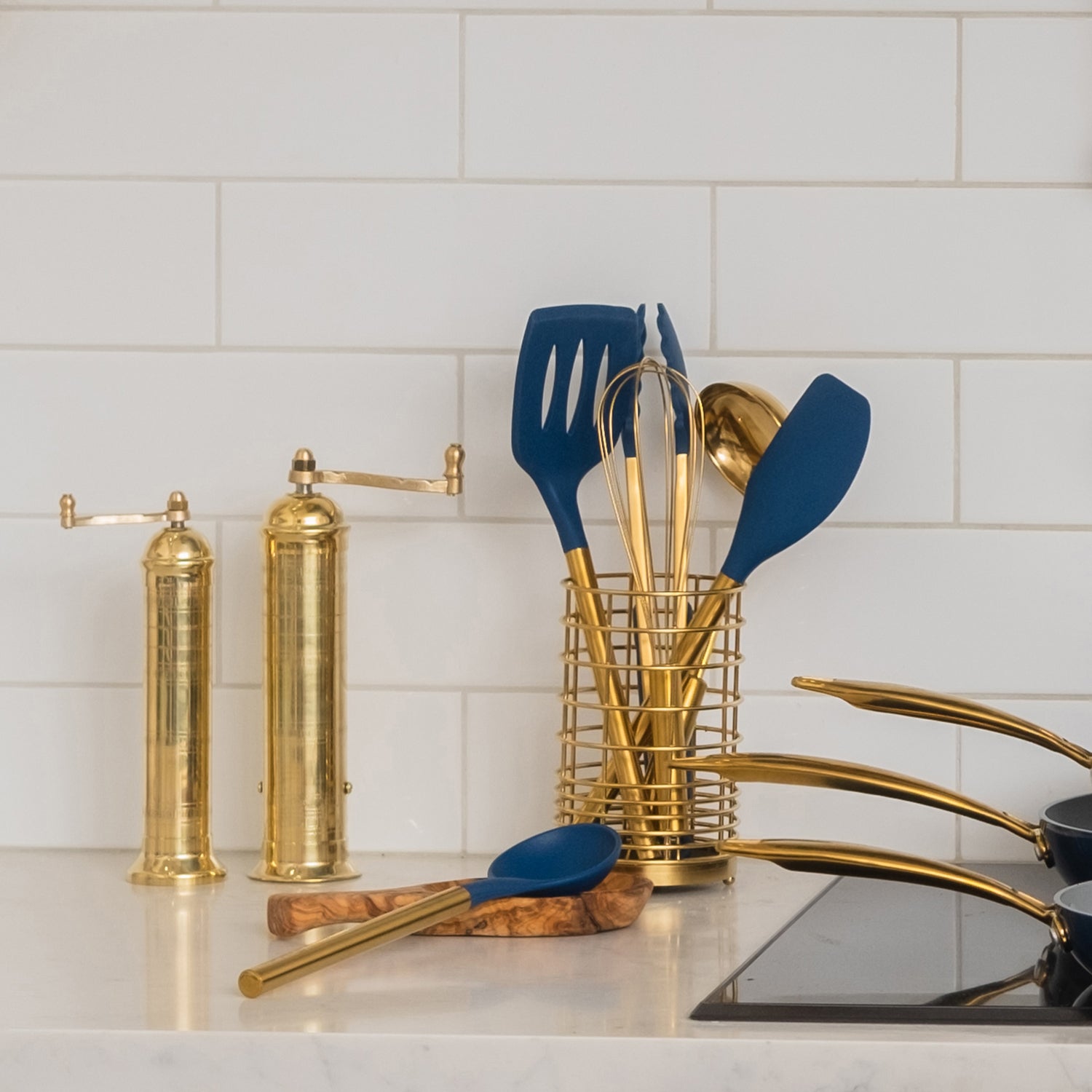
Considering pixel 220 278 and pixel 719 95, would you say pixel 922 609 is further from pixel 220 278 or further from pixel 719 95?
pixel 220 278

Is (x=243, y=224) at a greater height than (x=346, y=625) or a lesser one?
greater

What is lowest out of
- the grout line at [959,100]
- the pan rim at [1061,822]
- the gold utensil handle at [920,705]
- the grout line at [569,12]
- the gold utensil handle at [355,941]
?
the gold utensil handle at [355,941]

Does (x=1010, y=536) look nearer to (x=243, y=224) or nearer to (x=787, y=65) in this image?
(x=787, y=65)

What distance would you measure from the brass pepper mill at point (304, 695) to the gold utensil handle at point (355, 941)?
200mm

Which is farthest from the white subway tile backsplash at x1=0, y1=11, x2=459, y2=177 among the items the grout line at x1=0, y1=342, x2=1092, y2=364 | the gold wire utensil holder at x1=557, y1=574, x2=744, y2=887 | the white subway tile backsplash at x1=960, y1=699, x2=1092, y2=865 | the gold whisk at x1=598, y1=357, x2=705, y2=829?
the white subway tile backsplash at x1=960, y1=699, x2=1092, y2=865

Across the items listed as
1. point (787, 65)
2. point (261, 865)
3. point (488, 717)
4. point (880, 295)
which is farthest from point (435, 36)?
point (261, 865)

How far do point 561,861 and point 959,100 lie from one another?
1.99 feet

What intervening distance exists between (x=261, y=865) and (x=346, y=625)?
177mm

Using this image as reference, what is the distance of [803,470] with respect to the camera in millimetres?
893

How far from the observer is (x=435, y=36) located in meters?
1.00

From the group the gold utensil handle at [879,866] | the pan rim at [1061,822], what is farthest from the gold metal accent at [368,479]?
the pan rim at [1061,822]

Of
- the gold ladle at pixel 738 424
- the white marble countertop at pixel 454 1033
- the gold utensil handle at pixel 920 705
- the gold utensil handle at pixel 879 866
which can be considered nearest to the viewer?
the white marble countertop at pixel 454 1033

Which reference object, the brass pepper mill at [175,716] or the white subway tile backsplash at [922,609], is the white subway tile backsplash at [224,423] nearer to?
the brass pepper mill at [175,716]

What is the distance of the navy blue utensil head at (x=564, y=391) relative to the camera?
92 centimetres
